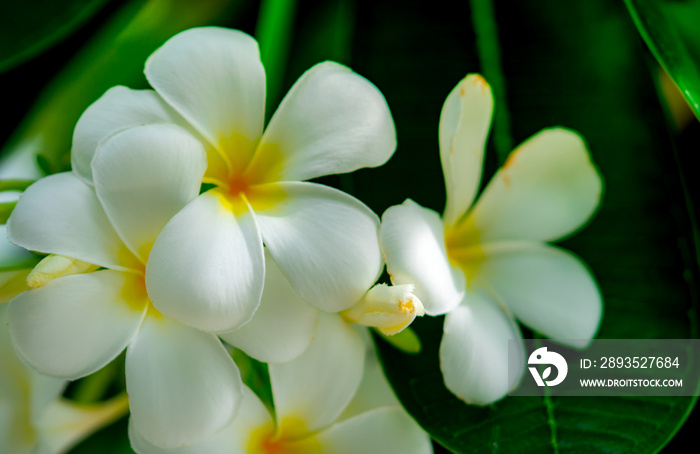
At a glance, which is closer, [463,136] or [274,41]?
[463,136]

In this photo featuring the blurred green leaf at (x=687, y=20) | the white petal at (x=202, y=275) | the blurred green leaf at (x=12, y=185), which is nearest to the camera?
the white petal at (x=202, y=275)

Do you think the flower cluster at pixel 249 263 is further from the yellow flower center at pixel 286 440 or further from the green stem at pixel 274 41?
the green stem at pixel 274 41

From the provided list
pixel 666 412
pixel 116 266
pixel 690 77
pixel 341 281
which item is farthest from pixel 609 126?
pixel 116 266

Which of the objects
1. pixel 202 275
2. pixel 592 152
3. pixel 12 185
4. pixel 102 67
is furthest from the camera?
pixel 102 67

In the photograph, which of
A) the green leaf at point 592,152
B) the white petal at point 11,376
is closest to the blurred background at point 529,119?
the green leaf at point 592,152

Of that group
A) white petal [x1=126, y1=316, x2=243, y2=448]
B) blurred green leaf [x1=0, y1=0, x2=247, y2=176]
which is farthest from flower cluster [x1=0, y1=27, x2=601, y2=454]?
blurred green leaf [x1=0, y1=0, x2=247, y2=176]

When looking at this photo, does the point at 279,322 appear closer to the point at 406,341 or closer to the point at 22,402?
the point at 406,341

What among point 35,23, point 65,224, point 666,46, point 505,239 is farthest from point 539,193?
point 35,23

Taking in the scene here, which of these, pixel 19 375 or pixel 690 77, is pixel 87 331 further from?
pixel 690 77
